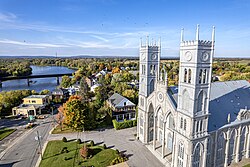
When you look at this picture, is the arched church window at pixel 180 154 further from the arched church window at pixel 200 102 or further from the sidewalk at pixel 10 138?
the sidewalk at pixel 10 138

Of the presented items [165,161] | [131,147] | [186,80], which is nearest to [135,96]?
[131,147]

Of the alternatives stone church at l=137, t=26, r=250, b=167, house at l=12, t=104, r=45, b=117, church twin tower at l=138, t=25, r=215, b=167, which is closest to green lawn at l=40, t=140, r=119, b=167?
stone church at l=137, t=26, r=250, b=167

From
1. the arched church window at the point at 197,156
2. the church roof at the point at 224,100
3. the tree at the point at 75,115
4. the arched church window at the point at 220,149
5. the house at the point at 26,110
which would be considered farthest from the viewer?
the house at the point at 26,110

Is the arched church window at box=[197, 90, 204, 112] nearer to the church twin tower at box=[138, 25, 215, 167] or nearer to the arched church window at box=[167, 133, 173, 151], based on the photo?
the church twin tower at box=[138, 25, 215, 167]

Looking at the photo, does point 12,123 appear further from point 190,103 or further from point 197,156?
point 190,103

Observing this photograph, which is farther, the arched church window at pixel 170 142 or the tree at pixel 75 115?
the tree at pixel 75 115

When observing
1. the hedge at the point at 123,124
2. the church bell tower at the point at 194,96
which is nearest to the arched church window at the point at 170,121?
the church bell tower at the point at 194,96

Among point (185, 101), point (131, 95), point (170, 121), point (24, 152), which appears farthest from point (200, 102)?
point (131, 95)

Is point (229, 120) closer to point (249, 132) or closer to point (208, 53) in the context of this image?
point (249, 132)
